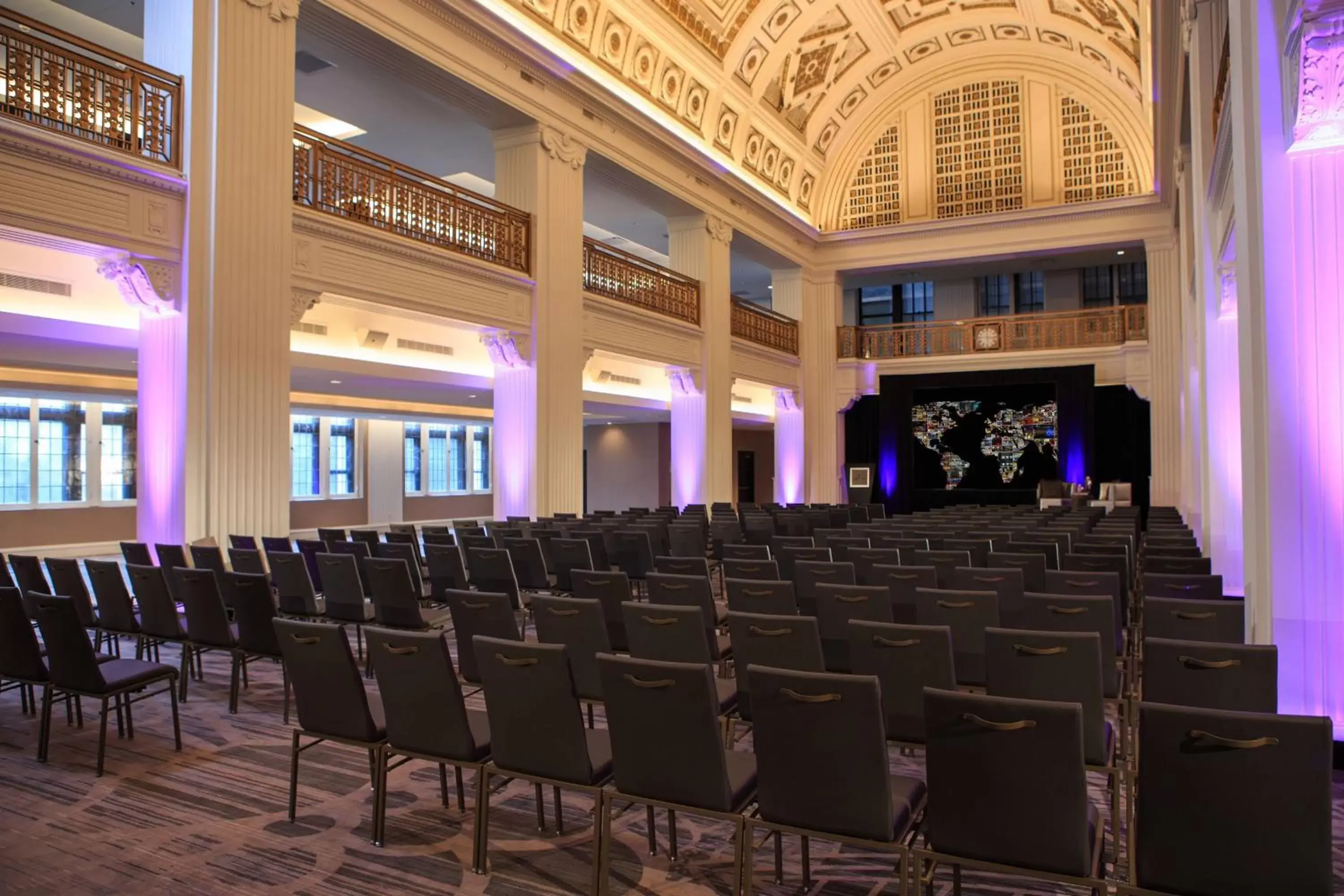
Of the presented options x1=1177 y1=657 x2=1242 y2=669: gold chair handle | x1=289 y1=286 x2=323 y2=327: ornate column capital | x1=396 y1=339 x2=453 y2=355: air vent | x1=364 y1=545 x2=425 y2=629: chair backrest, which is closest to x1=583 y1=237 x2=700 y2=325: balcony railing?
x1=396 y1=339 x2=453 y2=355: air vent

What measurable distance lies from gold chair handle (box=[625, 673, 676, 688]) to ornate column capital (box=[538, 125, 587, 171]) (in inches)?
435

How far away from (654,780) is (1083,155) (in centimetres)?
2013

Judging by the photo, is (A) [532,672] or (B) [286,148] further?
(B) [286,148]

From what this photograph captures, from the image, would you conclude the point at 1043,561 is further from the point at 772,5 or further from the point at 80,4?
the point at 772,5

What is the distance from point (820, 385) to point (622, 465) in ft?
20.6

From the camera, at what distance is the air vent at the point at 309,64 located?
11180mm

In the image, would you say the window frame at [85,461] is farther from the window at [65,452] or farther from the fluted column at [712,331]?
the fluted column at [712,331]

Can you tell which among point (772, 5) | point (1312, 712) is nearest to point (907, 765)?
point (1312, 712)

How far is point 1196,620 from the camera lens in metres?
4.15

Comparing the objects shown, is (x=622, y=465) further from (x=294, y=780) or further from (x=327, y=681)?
(x=327, y=681)

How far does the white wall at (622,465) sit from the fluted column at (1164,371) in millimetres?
11713

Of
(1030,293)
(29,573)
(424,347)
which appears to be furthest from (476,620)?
(1030,293)

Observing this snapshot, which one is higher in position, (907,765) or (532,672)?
(532,672)

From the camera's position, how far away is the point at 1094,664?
3.23m
